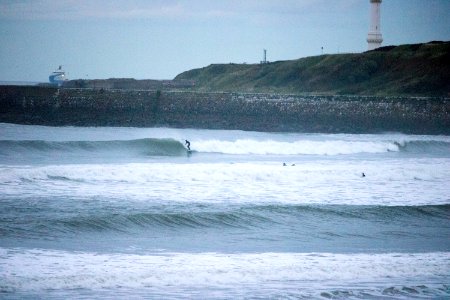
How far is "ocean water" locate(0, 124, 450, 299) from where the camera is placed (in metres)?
8.99

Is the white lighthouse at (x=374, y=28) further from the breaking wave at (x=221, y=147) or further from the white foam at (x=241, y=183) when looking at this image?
the white foam at (x=241, y=183)

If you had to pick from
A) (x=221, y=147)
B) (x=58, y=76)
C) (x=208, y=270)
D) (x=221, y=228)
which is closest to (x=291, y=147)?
(x=221, y=147)

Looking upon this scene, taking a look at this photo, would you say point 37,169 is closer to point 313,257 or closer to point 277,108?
point 313,257

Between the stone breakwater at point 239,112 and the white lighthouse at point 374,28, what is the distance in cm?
2390

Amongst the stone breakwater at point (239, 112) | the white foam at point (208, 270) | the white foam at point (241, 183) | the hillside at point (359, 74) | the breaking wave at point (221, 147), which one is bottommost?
the white foam at point (208, 270)

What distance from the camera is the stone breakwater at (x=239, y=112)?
37.1 m

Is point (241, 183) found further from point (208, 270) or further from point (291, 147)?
point (291, 147)

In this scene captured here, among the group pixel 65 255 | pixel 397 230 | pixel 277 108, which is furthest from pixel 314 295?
pixel 277 108

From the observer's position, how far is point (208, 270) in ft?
31.5

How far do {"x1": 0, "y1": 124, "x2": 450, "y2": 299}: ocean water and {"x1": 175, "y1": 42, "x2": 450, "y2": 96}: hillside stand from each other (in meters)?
23.1

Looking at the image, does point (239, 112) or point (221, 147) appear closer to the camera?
point (221, 147)

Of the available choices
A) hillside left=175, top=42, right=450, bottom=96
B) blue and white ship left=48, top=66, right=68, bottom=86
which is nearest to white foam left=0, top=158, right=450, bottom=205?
hillside left=175, top=42, right=450, bottom=96

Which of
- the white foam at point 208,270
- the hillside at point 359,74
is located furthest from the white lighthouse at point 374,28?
the white foam at point 208,270

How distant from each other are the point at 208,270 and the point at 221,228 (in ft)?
10.5
